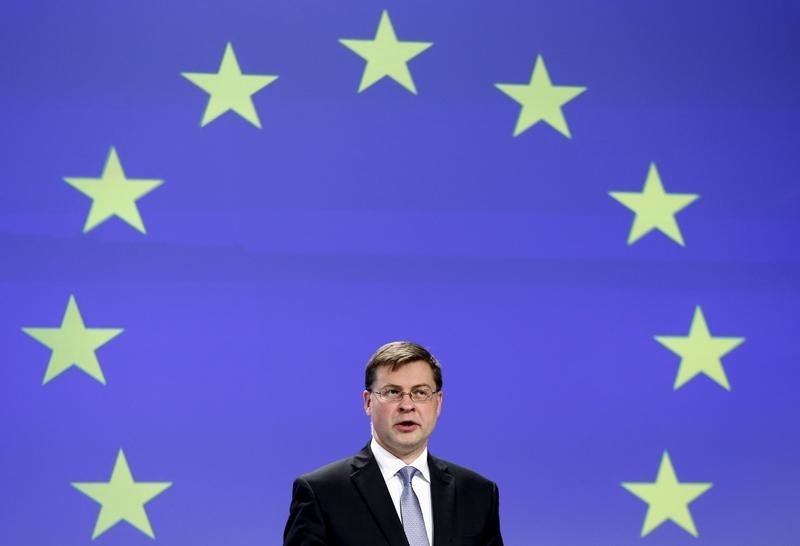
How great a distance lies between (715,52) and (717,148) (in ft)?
1.07

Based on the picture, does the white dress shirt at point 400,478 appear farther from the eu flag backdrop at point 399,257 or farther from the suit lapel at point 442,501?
the eu flag backdrop at point 399,257

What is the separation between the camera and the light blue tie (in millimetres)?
2225

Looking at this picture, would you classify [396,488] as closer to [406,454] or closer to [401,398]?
[406,454]

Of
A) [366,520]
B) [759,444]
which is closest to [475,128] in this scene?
[759,444]

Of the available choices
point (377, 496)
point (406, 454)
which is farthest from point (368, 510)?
point (406, 454)

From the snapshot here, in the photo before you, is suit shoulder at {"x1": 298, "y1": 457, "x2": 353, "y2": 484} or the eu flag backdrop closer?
suit shoulder at {"x1": 298, "y1": 457, "x2": 353, "y2": 484}

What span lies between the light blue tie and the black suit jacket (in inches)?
0.9

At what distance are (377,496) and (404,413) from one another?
17 centimetres

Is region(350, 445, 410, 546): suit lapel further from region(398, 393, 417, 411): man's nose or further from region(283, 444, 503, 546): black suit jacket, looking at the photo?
region(398, 393, 417, 411): man's nose

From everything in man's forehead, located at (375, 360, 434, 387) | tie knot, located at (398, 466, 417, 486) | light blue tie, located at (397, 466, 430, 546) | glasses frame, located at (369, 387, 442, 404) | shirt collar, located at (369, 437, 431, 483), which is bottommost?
light blue tie, located at (397, 466, 430, 546)

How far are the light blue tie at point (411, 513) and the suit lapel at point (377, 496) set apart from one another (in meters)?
0.02

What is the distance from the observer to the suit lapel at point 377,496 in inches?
86.6

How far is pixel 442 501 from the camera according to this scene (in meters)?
2.28

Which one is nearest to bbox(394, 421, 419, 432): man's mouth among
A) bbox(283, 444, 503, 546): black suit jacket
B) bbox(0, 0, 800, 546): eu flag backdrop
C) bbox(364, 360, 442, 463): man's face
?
bbox(364, 360, 442, 463): man's face
